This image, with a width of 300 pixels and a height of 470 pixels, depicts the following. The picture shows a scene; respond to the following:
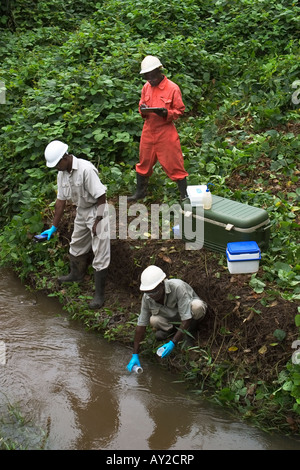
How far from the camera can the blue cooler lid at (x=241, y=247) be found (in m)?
5.85

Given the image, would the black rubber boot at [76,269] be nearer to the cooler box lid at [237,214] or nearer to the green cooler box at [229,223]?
the green cooler box at [229,223]

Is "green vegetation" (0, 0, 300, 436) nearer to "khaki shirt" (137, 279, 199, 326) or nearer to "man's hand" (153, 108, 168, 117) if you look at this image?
"khaki shirt" (137, 279, 199, 326)

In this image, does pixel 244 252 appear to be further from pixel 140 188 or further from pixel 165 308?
pixel 140 188

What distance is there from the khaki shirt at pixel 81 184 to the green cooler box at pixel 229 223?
897 millimetres

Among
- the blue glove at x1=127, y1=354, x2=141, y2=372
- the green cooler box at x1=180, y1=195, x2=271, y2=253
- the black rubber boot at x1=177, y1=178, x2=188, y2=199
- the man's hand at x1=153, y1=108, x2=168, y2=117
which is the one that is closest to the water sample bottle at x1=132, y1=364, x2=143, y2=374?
the blue glove at x1=127, y1=354, x2=141, y2=372

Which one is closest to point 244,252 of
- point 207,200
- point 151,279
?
point 207,200

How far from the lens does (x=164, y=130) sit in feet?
22.1

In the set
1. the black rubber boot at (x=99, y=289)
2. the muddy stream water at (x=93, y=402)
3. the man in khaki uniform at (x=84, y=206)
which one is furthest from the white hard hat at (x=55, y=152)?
the muddy stream water at (x=93, y=402)

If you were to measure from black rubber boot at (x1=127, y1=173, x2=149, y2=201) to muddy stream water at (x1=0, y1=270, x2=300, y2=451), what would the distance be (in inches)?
63.2

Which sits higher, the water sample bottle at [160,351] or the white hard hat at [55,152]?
the white hard hat at [55,152]

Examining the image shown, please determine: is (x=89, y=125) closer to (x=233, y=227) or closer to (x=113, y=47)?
(x=113, y=47)

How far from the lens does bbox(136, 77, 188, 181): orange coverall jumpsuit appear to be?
6.62 metres

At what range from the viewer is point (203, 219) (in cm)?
626
